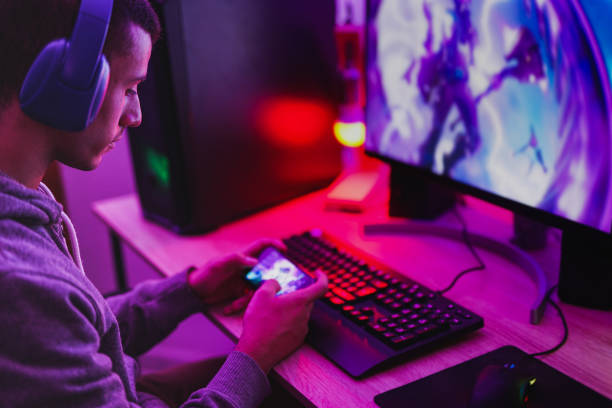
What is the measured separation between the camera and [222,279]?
942mm

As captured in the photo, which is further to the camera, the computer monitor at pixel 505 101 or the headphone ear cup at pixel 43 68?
the computer monitor at pixel 505 101

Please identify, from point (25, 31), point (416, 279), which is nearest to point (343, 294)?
point (416, 279)

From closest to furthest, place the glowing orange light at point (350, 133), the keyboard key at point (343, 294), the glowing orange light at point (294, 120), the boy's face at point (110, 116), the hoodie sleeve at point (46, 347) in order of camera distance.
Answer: the hoodie sleeve at point (46, 347), the boy's face at point (110, 116), the keyboard key at point (343, 294), the glowing orange light at point (294, 120), the glowing orange light at point (350, 133)

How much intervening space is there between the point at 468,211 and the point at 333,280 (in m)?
0.44

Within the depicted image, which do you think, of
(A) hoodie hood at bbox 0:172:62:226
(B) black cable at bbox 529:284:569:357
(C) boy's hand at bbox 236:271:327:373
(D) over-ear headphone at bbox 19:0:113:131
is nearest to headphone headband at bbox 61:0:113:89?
(D) over-ear headphone at bbox 19:0:113:131

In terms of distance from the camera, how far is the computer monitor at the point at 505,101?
0.77 m

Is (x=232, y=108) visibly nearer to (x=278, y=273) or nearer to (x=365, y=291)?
(x=278, y=273)

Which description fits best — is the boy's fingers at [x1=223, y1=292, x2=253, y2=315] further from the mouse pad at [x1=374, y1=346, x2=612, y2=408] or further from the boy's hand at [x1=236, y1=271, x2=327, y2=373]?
the mouse pad at [x1=374, y1=346, x2=612, y2=408]

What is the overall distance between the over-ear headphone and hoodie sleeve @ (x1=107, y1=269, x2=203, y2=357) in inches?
16.9

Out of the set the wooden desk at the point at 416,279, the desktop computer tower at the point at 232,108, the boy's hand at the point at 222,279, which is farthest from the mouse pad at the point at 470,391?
the desktop computer tower at the point at 232,108

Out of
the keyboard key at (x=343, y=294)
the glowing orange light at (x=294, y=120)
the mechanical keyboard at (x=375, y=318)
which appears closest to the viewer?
the mechanical keyboard at (x=375, y=318)

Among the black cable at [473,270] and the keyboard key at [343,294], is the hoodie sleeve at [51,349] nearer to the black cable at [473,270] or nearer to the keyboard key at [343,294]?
the keyboard key at [343,294]

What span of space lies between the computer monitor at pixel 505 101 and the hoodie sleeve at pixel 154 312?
0.47 m

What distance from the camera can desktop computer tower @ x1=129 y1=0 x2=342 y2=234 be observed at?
106 cm
